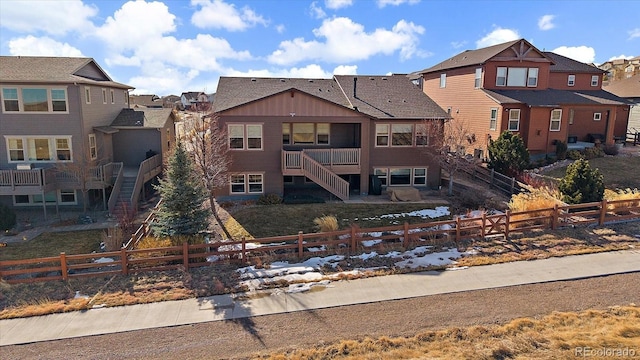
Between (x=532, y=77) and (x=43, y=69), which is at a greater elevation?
(x=532, y=77)

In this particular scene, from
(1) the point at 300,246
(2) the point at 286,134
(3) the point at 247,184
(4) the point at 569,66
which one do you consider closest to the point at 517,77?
(4) the point at 569,66

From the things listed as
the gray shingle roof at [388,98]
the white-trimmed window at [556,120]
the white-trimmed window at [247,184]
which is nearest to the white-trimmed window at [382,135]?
the gray shingle roof at [388,98]

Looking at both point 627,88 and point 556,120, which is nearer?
point 556,120

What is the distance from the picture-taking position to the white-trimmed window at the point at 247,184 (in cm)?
2262

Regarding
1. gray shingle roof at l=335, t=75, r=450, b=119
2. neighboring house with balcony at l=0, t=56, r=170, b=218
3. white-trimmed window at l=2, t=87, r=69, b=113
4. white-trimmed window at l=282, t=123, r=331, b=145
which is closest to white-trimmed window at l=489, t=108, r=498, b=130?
gray shingle roof at l=335, t=75, r=450, b=119

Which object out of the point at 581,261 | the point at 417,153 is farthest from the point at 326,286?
the point at 417,153

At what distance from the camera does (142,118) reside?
27266 millimetres

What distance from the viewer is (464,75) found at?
3197cm

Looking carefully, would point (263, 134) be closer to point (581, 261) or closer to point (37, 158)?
point (37, 158)

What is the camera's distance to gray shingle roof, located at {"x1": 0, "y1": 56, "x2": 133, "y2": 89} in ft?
68.4

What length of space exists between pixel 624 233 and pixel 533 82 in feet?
57.7

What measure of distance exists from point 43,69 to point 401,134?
20.4 meters

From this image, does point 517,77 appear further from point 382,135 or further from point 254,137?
point 254,137

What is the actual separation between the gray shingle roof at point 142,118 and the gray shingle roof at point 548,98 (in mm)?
22778
